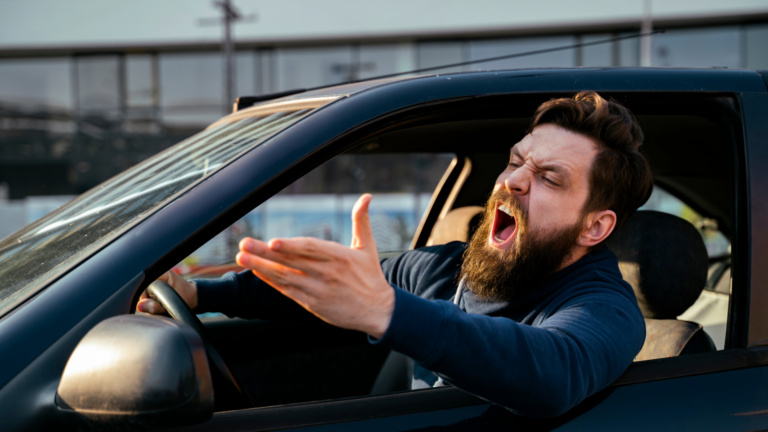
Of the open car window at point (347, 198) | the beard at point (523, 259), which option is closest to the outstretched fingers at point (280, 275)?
the beard at point (523, 259)

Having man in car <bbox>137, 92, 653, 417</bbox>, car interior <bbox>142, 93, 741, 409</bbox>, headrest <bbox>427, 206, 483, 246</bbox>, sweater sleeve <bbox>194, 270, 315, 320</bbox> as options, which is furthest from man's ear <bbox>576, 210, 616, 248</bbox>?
sweater sleeve <bbox>194, 270, 315, 320</bbox>

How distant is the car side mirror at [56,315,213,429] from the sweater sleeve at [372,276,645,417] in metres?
0.28

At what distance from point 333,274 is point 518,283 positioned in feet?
2.30

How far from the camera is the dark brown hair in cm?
133

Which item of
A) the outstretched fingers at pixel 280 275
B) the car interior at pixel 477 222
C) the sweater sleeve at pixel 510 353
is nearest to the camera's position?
the outstretched fingers at pixel 280 275

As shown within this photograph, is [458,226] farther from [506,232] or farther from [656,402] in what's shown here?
[656,402]

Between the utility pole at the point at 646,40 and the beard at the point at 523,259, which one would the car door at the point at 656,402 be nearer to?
the beard at the point at 523,259

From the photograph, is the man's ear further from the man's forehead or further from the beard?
the man's forehead

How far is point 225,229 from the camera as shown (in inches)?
39.0

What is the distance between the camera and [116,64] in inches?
660

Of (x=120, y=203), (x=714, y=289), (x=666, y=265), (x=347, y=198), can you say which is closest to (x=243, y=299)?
(x=120, y=203)

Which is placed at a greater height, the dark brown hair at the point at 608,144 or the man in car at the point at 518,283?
the dark brown hair at the point at 608,144

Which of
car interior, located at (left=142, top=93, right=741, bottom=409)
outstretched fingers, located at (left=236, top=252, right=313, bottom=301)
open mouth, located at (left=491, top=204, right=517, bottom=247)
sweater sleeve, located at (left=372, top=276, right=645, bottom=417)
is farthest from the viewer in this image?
open mouth, located at (left=491, top=204, right=517, bottom=247)

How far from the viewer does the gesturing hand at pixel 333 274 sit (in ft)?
2.38
